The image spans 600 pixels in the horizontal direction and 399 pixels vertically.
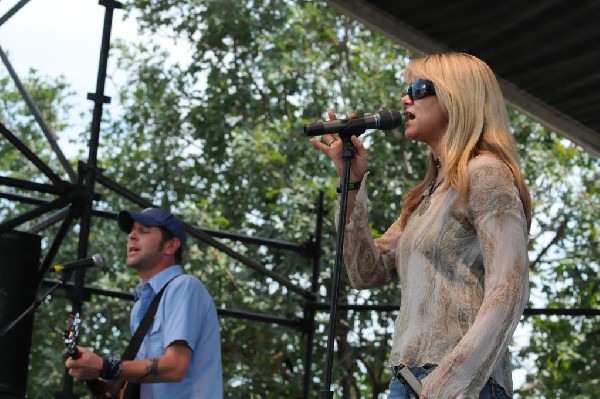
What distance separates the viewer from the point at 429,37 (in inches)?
236

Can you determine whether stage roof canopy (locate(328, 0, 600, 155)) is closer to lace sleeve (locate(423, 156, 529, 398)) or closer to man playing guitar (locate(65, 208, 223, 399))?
man playing guitar (locate(65, 208, 223, 399))

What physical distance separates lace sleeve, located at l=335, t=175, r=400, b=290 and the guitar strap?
4.87 feet

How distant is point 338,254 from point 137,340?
1.70 metres

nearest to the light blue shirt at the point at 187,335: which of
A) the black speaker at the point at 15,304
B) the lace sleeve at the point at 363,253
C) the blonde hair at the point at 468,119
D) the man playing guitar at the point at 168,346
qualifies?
the man playing guitar at the point at 168,346

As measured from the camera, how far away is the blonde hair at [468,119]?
2971mm

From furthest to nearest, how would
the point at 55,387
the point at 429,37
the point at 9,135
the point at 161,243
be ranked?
the point at 55,387
the point at 429,37
the point at 9,135
the point at 161,243

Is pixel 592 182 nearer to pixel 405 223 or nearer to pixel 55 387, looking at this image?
pixel 55 387

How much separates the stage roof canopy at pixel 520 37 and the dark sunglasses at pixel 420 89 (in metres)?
2.52

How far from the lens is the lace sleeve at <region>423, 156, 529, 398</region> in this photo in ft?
8.93

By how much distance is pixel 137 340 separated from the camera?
179 inches

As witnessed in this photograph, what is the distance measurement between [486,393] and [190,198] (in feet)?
43.1

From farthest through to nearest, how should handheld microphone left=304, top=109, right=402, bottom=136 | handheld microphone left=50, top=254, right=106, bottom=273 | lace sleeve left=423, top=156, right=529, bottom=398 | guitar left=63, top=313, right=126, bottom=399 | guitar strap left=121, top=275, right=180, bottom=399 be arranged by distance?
handheld microphone left=50, top=254, right=106, bottom=273 → guitar strap left=121, top=275, right=180, bottom=399 → guitar left=63, top=313, right=126, bottom=399 → handheld microphone left=304, top=109, right=402, bottom=136 → lace sleeve left=423, top=156, right=529, bottom=398

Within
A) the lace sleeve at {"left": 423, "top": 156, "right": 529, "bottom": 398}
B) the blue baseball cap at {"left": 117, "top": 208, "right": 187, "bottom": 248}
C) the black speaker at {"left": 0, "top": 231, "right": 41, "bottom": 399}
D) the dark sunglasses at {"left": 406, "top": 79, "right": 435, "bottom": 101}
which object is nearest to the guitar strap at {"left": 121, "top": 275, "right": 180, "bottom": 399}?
the blue baseball cap at {"left": 117, "top": 208, "right": 187, "bottom": 248}

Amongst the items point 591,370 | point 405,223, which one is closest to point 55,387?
point 591,370
